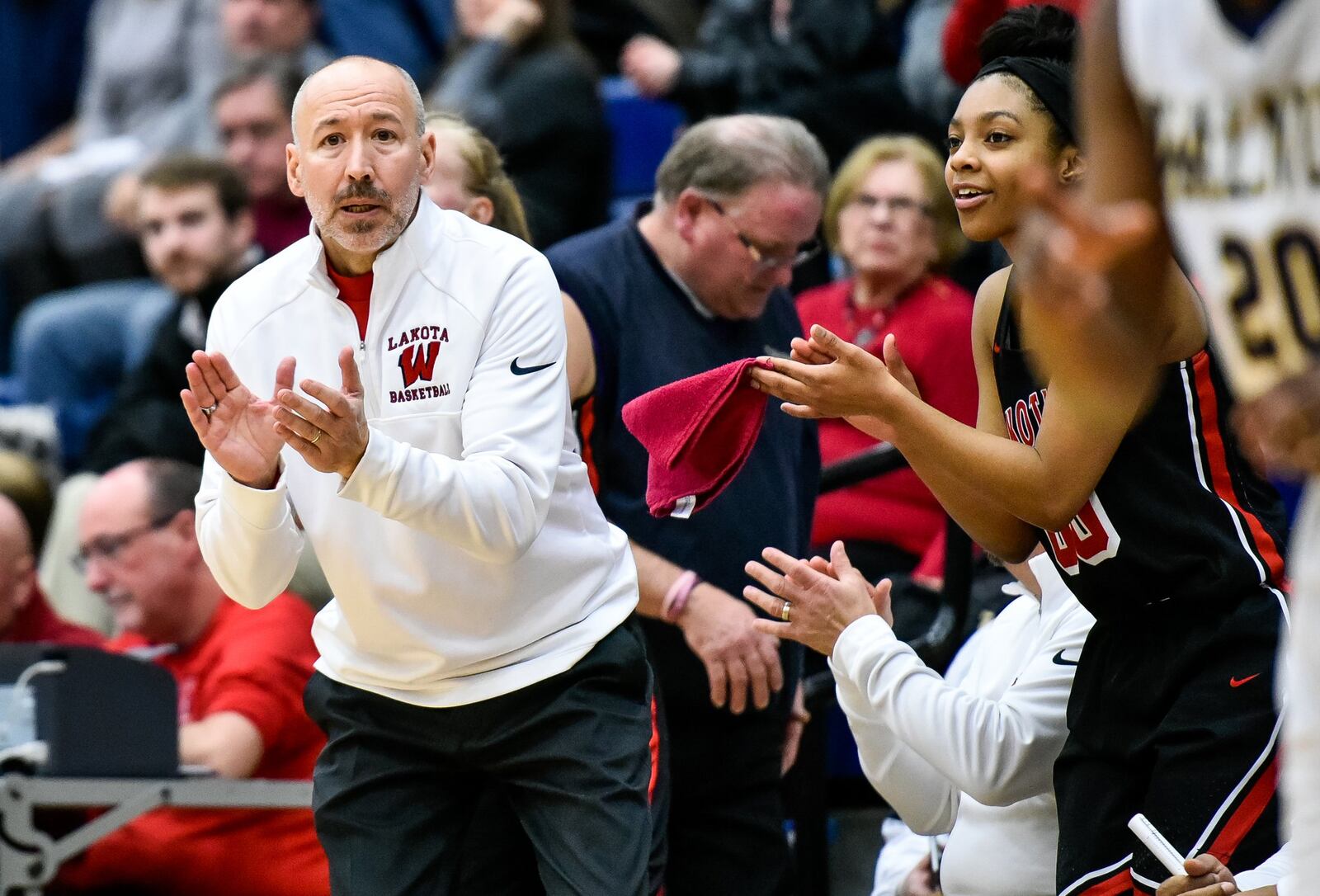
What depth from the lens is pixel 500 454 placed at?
2875mm

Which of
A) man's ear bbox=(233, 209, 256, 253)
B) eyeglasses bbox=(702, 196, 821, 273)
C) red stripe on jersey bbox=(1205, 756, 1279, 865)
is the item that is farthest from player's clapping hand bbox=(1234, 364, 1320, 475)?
man's ear bbox=(233, 209, 256, 253)

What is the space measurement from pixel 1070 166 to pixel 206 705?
253 centimetres

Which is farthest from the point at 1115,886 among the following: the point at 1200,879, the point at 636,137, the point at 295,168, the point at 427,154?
A: the point at 636,137

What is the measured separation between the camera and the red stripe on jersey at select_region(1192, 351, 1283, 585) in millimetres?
2826

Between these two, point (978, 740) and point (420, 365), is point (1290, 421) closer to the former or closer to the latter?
point (978, 740)

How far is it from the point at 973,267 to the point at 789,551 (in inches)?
83.6

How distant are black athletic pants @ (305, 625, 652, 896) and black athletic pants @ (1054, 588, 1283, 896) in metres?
0.69

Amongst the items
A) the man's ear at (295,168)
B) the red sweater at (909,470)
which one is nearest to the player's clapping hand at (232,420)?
the man's ear at (295,168)

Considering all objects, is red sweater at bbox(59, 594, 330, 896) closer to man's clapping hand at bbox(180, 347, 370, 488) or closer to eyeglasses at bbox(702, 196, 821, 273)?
eyeglasses at bbox(702, 196, 821, 273)

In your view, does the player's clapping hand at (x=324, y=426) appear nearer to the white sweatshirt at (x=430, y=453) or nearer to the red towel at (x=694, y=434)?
the white sweatshirt at (x=430, y=453)

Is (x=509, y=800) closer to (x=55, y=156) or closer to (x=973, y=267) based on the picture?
(x=973, y=267)

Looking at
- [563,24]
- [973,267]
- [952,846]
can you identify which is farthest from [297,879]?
[563,24]

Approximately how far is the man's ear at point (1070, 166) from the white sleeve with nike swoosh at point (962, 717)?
0.78m

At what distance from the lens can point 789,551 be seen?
4035 mm
